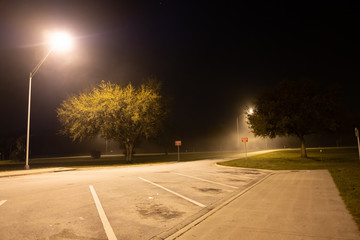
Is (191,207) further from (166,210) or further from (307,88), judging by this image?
(307,88)

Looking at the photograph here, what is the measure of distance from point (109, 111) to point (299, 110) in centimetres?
2346

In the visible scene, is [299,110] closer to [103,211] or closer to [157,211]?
[157,211]

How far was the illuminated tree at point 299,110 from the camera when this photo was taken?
2680cm

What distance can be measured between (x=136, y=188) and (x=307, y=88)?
1050 inches

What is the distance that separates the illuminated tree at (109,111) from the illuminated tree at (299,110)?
14.6m

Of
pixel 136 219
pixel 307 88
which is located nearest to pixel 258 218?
pixel 136 219

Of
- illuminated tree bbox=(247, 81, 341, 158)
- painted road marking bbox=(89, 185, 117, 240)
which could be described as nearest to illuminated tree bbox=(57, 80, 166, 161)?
illuminated tree bbox=(247, 81, 341, 158)

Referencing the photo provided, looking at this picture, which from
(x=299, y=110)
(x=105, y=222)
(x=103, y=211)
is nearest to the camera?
(x=105, y=222)

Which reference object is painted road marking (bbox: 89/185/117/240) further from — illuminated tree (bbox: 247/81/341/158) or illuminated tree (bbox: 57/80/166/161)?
illuminated tree (bbox: 247/81/341/158)

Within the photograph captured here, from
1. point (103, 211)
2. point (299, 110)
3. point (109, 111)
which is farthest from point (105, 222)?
point (299, 110)

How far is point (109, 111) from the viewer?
27406mm

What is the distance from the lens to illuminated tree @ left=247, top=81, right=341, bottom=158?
26.8 metres

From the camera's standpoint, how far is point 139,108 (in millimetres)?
28500

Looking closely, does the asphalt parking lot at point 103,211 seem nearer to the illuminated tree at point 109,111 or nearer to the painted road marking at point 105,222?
the painted road marking at point 105,222
